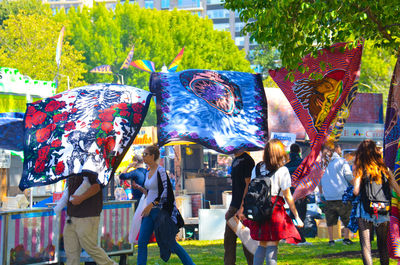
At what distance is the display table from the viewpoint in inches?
314

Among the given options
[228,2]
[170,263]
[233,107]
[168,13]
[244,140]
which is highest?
[168,13]

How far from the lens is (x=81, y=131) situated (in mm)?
7508

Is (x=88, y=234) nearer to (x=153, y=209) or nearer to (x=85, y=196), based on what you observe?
(x=85, y=196)

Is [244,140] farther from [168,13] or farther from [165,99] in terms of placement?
[168,13]

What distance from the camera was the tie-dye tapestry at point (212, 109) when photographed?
798 centimetres

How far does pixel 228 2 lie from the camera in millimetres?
8773

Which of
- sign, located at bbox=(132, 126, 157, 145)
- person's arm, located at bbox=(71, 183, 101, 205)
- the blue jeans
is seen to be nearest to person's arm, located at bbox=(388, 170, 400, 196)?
the blue jeans

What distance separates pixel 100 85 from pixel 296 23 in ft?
9.15

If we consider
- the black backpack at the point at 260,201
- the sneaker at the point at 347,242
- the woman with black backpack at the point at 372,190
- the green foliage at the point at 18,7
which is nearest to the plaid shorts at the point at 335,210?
the sneaker at the point at 347,242

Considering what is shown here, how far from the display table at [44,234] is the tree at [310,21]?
3.59 m

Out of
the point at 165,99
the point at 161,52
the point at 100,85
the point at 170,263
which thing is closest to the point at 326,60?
the point at 165,99

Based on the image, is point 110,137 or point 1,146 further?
point 1,146

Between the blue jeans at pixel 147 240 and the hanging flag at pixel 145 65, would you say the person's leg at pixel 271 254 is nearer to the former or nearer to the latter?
the blue jeans at pixel 147 240

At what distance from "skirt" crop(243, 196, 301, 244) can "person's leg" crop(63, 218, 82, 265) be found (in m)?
2.32
